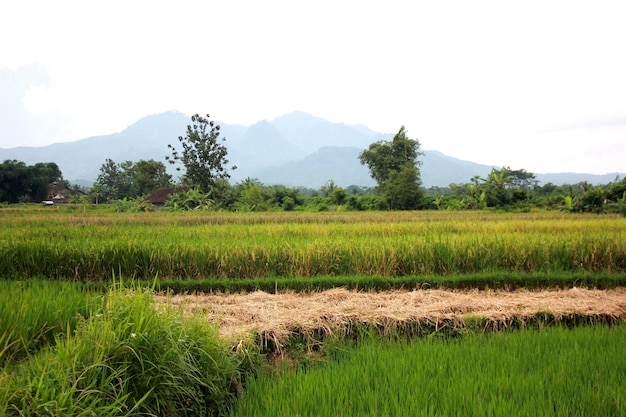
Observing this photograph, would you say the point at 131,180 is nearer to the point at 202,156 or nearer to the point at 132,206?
the point at 202,156

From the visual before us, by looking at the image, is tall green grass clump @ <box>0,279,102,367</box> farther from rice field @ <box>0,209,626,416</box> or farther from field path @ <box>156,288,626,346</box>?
field path @ <box>156,288,626,346</box>

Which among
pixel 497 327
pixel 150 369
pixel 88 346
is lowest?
pixel 497 327

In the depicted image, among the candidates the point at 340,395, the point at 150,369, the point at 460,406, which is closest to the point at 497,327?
the point at 460,406

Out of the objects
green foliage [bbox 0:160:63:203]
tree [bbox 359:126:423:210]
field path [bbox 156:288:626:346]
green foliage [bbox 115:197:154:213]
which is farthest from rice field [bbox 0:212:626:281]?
green foliage [bbox 0:160:63:203]

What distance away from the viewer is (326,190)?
48000 millimetres

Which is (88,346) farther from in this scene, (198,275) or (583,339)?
(198,275)

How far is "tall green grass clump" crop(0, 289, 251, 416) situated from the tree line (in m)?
24.0

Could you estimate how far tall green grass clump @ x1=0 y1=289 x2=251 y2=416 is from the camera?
6.70 ft

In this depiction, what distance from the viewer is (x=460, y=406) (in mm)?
2459

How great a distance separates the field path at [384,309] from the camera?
4344 millimetres

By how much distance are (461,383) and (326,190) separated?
45.4m

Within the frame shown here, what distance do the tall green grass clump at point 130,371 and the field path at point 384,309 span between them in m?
0.79

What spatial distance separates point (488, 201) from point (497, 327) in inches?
1007

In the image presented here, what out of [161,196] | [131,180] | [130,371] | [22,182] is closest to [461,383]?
[130,371]
